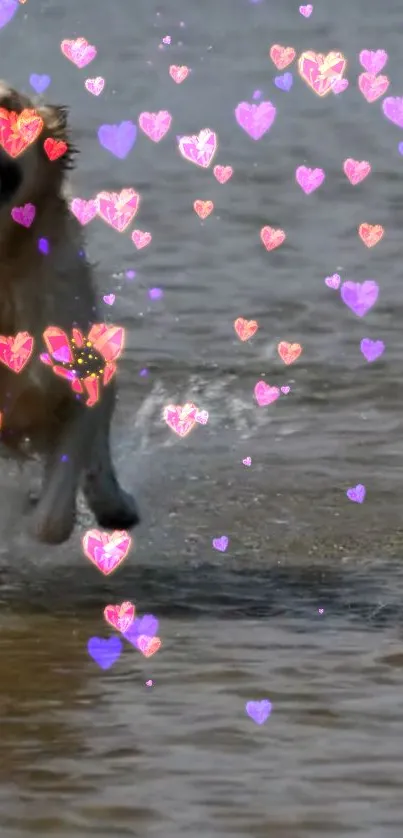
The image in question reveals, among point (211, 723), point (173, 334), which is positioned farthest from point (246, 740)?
point (173, 334)

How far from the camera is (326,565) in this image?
194 inches

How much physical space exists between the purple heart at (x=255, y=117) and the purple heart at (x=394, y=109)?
2.01ft

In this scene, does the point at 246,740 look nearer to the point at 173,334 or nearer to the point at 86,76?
the point at 173,334

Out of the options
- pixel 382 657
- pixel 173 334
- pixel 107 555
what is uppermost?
pixel 382 657

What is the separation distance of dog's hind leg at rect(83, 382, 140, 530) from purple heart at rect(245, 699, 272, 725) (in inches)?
55.2

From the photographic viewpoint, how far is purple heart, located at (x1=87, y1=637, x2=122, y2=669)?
4312 millimetres

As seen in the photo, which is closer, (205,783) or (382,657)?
(205,783)

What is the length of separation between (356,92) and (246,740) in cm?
812
